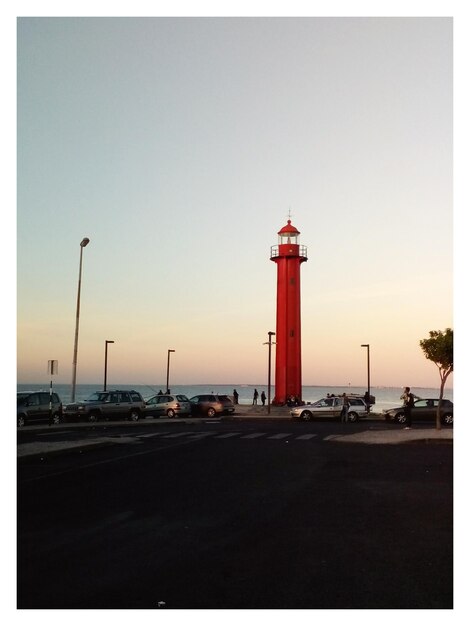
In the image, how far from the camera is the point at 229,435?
24531mm

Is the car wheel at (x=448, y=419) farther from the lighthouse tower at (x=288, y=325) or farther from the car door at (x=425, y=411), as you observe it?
the lighthouse tower at (x=288, y=325)

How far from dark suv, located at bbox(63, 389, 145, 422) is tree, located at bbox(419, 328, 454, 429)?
16.0m

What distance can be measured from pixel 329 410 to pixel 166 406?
956cm

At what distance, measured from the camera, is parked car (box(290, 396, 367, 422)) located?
1428 inches

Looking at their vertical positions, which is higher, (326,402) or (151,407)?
(326,402)

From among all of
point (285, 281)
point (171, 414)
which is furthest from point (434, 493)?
point (285, 281)

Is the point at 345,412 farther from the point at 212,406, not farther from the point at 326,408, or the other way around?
the point at 212,406

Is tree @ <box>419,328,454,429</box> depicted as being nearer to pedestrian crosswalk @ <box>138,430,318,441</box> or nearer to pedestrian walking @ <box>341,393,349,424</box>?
pedestrian crosswalk @ <box>138,430,318,441</box>

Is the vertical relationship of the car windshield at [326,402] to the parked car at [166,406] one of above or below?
above

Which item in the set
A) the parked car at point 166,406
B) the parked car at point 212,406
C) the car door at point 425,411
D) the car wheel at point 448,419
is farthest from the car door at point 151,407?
the car wheel at point 448,419

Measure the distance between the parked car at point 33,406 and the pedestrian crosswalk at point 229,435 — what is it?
686cm

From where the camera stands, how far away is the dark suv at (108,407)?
109ft

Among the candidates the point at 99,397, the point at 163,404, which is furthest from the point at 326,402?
the point at 99,397

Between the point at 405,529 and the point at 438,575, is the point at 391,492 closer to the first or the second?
the point at 405,529
